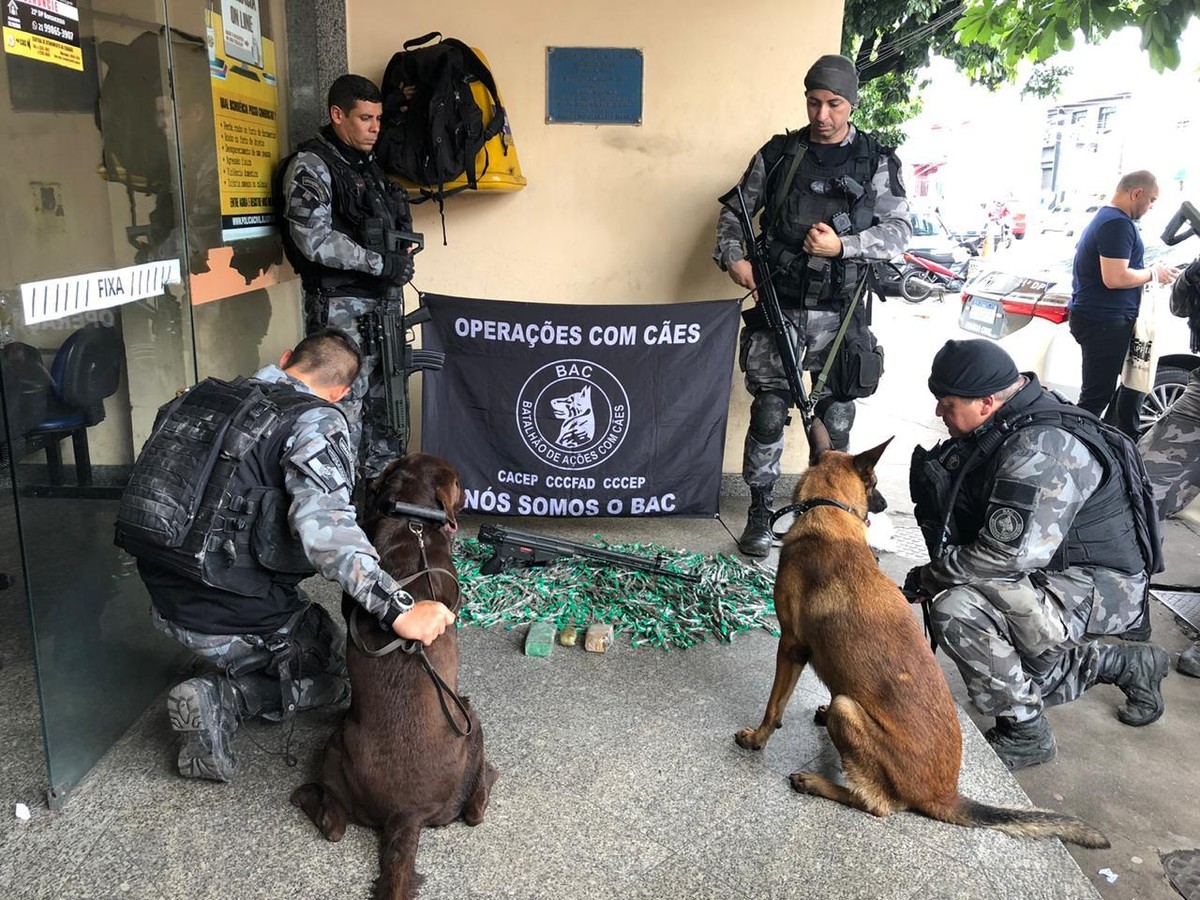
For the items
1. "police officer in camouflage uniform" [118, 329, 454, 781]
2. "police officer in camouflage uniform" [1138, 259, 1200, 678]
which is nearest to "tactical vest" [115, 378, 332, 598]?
"police officer in camouflage uniform" [118, 329, 454, 781]

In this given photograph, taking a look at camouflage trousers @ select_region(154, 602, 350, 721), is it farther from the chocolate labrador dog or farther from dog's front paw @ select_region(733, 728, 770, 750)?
dog's front paw @ select_region(733, 728, 770, 750)

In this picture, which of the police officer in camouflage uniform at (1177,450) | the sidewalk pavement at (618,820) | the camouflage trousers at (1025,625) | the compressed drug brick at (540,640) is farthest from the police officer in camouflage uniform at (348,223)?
the police officer in camouflage uniform at (1177,450)

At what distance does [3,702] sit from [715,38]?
13.6ft

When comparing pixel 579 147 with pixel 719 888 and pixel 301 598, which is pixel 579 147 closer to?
pixel 301 598

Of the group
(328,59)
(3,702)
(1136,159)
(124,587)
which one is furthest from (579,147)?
(1136,159)

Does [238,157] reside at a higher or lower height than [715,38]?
lower

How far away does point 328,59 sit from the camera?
14.6ft

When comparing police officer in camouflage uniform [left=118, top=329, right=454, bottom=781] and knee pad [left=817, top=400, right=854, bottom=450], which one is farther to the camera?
knee pad [left=817, top=400, right=854, bottom=450]

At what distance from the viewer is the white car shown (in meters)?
6.19

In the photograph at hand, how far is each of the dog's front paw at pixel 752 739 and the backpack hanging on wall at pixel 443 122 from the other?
9.32ft

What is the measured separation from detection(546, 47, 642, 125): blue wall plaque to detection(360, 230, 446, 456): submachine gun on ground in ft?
3.60

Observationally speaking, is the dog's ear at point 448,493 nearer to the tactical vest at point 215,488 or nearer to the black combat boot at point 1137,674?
the tactical vest at point 215,488

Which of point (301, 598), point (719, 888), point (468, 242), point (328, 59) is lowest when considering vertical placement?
point (719, 888)

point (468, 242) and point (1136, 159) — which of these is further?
point (1136, 159)
